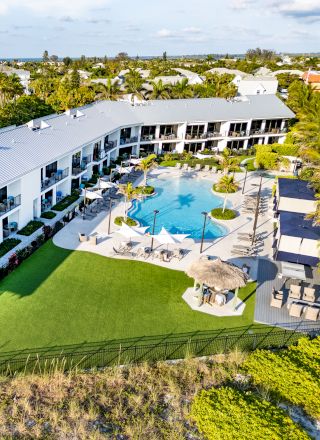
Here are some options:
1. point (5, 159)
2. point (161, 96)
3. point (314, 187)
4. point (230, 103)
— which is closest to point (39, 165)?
point (5, 159)

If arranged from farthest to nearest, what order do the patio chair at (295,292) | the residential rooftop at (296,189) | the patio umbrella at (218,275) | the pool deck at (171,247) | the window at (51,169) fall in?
the window at (51,169)
the residential rooftop at (296,189)
the pool deck at (171,247)
the patio chair at (295,292)
the patio umbrella at (218,275)

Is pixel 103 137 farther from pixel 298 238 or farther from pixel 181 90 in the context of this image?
pixel 181 90

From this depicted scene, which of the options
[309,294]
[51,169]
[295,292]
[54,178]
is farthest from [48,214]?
[309,294]

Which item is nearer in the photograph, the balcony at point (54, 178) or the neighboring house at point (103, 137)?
the neighboring house at point (103, 137)

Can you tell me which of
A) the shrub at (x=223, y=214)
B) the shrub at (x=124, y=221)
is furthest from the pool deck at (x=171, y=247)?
the shrub at (x=124, y=221)

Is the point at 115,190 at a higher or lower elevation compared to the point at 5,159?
lower

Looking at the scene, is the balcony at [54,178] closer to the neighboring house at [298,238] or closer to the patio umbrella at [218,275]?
the patio umbrella at [218,275]

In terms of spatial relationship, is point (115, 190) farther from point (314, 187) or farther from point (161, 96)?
point (161, 96)
